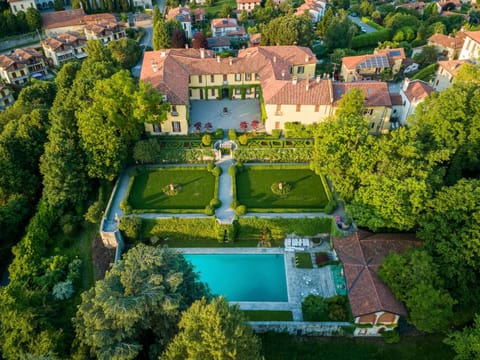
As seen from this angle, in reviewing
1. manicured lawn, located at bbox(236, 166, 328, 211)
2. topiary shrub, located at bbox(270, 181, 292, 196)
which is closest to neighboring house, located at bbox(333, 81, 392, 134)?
manicured lawn, located at bbox(236, 166, 328, 211)

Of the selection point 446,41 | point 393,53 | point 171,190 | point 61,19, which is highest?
point 446,41

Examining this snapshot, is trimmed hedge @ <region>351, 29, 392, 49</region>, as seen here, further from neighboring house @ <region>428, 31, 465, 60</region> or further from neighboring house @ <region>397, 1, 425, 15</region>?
neighboring house @ <region>397, 1, 425, 15</region>

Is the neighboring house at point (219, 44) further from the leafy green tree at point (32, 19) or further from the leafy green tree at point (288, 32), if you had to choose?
the leafy green tree at point (32, 19)

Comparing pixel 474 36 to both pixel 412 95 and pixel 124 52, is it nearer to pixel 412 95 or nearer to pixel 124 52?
pixel 412 95

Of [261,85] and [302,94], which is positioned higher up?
[302,94]

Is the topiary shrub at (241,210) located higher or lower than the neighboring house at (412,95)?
lower

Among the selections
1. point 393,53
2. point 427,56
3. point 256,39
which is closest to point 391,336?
point 393,53

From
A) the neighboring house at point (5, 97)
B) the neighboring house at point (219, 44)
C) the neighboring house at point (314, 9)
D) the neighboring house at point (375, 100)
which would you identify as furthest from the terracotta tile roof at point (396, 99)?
the neighboring house at point (5, 97)
